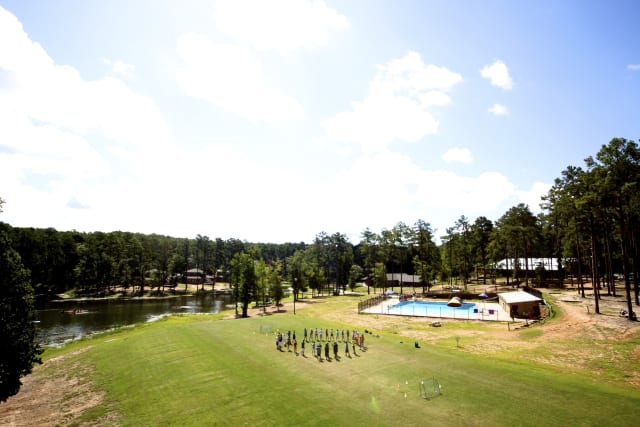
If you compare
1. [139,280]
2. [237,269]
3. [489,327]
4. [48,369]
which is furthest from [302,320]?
[139,280]

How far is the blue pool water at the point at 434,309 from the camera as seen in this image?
58.2m

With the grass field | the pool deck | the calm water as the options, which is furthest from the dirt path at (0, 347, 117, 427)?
the pool deck

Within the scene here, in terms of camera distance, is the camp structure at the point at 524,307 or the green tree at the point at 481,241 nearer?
the camp structure at the point at 524,307

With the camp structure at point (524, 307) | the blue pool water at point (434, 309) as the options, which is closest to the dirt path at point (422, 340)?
the camp structure at point (524, 307)

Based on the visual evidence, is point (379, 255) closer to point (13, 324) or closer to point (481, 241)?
point (481, 241)

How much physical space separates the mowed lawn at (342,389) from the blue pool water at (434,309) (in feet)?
74.4

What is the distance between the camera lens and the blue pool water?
191 feet

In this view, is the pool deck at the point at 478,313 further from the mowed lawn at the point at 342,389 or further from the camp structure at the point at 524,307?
the mowed lawn at the point at 342,389

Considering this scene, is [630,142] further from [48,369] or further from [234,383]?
[48,369]

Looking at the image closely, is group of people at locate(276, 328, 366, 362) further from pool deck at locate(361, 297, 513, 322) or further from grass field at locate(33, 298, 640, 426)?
pool deck at locate(361, 297, 513, 322)

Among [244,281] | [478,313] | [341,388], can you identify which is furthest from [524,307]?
[244,281]

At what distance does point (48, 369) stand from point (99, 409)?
17289 mm

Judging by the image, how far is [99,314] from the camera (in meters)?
76.1

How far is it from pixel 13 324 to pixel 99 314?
58.3 metres
